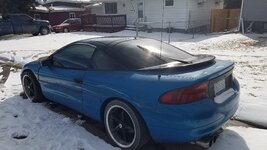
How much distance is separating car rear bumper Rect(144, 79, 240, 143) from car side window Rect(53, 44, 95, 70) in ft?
4.76

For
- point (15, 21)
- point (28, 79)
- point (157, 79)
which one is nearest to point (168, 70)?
point (157, 79)

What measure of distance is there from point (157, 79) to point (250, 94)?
3.13 metres

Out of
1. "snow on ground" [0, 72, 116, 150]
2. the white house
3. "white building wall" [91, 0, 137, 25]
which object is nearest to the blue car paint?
"snow on ground" [0, 72, 116, 150]

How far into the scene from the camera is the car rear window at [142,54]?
3.64 metres

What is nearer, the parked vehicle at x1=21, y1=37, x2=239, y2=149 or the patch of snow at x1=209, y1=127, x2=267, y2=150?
the parked vehicle at x1=21, y1=37, x2=239, y2=149

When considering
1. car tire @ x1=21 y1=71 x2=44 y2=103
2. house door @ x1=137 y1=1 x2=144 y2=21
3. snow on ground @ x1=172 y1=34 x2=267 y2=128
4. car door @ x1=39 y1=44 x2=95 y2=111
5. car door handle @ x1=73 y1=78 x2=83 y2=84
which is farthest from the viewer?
house door @ x1=137 y1=1 x2=144 y2=21

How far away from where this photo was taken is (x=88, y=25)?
24.0 m

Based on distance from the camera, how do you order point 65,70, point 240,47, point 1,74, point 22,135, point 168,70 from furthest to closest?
point 240,47 → point 1,74 → point 65,70 → point 22,135 → point 168,70

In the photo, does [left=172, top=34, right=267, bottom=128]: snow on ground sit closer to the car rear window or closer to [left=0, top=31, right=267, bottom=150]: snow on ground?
[left=0, top=31, right=267, bottom=150]: snow on ground

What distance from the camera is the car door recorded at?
4121 mm

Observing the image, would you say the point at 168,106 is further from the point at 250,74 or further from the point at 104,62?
the point at 250,74

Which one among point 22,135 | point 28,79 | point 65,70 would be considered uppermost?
point 65,70

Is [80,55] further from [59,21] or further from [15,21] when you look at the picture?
[59,21]

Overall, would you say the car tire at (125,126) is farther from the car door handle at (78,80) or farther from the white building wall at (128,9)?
the white building wall at (128,9)
